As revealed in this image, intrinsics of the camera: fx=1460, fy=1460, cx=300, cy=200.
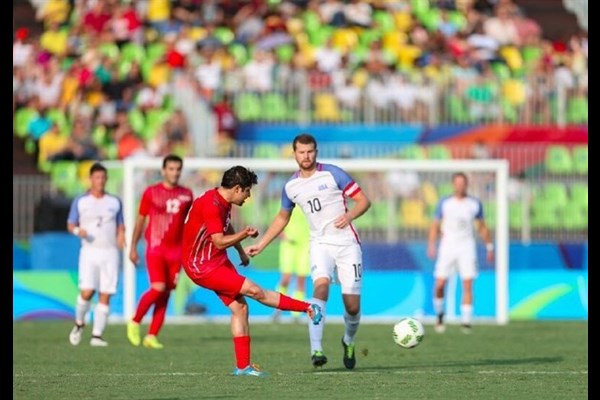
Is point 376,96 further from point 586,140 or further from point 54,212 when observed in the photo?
point 54,212

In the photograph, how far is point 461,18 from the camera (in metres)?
31.4

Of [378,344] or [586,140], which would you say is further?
[586,140]

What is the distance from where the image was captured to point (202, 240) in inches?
518

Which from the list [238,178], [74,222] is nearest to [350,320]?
[238,178]

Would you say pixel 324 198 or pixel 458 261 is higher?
pixel 324 198

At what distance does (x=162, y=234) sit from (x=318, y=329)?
4294mm

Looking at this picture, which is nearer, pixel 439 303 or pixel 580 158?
pixel 439 303

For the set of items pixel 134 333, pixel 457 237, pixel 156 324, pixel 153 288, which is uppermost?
pixel 457 237

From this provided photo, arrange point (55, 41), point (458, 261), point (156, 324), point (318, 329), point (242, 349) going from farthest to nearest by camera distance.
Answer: point (55, 41) < point (458, 261) < point (156, 324) < point (318, 329) < point (242, 349)

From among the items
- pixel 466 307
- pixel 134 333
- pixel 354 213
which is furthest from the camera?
pixel 466 307

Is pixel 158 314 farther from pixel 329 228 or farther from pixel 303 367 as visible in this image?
pixel 329 228

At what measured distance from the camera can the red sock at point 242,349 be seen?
13039mm

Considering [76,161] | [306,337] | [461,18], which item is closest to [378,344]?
[306,337]

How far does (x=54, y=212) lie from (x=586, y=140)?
32.1 ft
